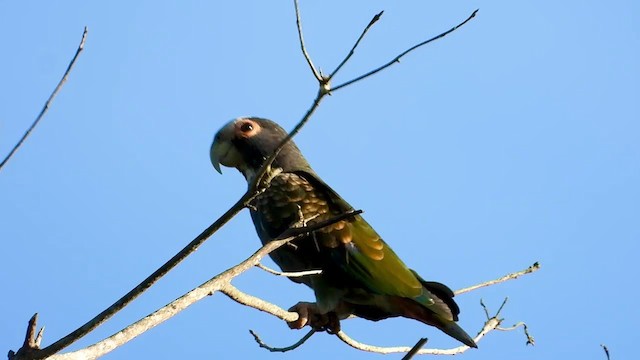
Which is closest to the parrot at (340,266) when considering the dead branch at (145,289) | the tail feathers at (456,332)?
the tail feathers at (456,332)

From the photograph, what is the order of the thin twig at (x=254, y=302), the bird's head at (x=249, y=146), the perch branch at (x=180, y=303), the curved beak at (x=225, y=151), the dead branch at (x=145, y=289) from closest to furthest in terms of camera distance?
1. the dead branch at (x=145, y=289)
2. the perch branch at (x=180, y=303)
3. the thin twig at (x=254, y=302)
4. the bird's head at (x=249, y=146)
5. the curved beak at (x=225, y=151)

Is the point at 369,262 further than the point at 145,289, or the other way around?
the point at 369,262

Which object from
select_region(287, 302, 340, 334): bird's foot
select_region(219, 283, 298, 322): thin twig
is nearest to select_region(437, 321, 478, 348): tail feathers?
select_region(287, 302, 340, 334): bird's foot

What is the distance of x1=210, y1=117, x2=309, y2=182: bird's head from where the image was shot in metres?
6.02

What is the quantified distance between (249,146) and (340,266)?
58.5 inches

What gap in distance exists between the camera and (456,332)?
4.75 metres

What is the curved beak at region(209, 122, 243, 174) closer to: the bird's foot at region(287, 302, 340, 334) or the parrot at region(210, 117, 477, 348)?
the parrot at region(210, 117, 477, 348)

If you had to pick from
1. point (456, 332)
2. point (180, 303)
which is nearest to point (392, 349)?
point (456, 332)

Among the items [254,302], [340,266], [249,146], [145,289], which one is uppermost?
[249,146]

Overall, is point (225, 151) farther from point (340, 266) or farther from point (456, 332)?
point (456, 332)

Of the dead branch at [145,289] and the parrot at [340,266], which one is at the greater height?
the parrot at [340,266]

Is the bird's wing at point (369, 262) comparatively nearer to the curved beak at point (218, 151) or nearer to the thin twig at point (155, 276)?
the curved beak at point (218, 151)

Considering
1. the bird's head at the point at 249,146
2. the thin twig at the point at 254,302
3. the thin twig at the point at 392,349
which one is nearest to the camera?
Result: the thin twig at the point at 254,302

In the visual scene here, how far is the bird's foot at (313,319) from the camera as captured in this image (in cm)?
486
